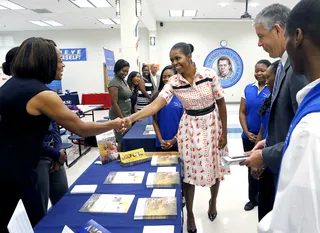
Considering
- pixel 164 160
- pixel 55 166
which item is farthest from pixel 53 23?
pixel 164 160

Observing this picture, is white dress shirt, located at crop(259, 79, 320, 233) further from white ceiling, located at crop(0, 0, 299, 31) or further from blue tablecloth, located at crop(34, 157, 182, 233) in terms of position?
white ceiling, located at crop(0, 0, 299, 31)

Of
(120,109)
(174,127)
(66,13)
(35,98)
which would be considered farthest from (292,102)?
(66,13)

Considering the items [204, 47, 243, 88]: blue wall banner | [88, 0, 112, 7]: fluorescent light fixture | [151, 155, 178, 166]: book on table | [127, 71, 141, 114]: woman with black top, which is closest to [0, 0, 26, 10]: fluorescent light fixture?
[88, 0, 112, 7]: fluorescent light fixture

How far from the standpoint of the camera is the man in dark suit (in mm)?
1214

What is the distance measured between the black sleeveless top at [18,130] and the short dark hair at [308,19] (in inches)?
41.4

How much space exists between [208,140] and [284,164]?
142 cm

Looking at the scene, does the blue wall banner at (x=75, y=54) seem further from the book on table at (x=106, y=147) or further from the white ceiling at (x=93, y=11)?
the book on table at (x=106, y=147)

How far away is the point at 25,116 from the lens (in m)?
1.20

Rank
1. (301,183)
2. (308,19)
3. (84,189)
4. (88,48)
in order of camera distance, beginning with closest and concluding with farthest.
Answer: (301,183) < (308,19) < (84,189) < (88,48)

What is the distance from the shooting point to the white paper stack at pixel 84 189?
4.90 feet

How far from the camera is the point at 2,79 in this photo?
7.72m

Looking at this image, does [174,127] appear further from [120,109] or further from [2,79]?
[2,79]

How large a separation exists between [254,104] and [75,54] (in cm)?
985

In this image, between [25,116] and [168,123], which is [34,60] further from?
[168,123]
